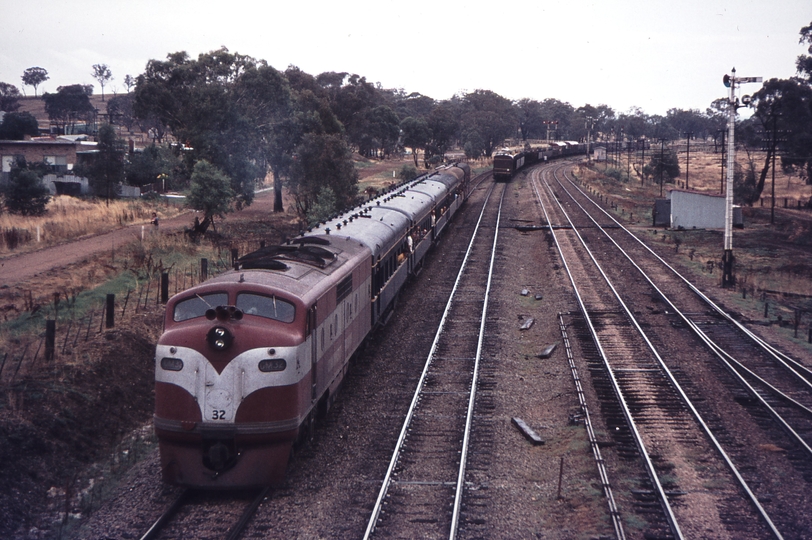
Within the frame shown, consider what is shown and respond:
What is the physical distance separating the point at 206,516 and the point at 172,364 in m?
2.30

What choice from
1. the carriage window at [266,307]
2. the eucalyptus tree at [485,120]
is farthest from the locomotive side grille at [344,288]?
the eucalyptus tree at [485,120]

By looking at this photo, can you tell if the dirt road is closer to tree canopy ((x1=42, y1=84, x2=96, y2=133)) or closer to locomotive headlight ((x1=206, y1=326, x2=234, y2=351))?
locomotive headlight ((x1=206, y1=326, x2=234, y2=351))

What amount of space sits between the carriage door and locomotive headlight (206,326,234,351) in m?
1.51

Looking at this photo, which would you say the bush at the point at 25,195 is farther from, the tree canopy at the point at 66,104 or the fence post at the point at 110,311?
the tree canopy at the point at 66,104

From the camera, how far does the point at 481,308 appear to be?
24.4m

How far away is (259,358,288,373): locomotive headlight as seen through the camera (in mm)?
10961

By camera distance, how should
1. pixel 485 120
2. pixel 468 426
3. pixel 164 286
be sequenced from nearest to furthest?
pixel 468 426 < pixel 164 286 < pixel 485 120

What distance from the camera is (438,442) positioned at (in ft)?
45.4

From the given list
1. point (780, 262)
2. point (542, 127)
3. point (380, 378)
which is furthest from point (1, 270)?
point (542, 127)

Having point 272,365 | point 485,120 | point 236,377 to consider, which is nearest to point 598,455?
point 272,365

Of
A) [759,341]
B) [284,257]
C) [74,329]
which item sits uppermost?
[284,257]

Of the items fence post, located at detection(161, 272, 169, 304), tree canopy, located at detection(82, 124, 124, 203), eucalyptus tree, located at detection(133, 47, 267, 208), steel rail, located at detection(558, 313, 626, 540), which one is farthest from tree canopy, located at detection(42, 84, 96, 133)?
steel rail, located at detection(558, 313, 626, 540)

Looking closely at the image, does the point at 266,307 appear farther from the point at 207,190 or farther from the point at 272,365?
the point at 207,190

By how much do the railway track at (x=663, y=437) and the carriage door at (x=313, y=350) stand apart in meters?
5.66
